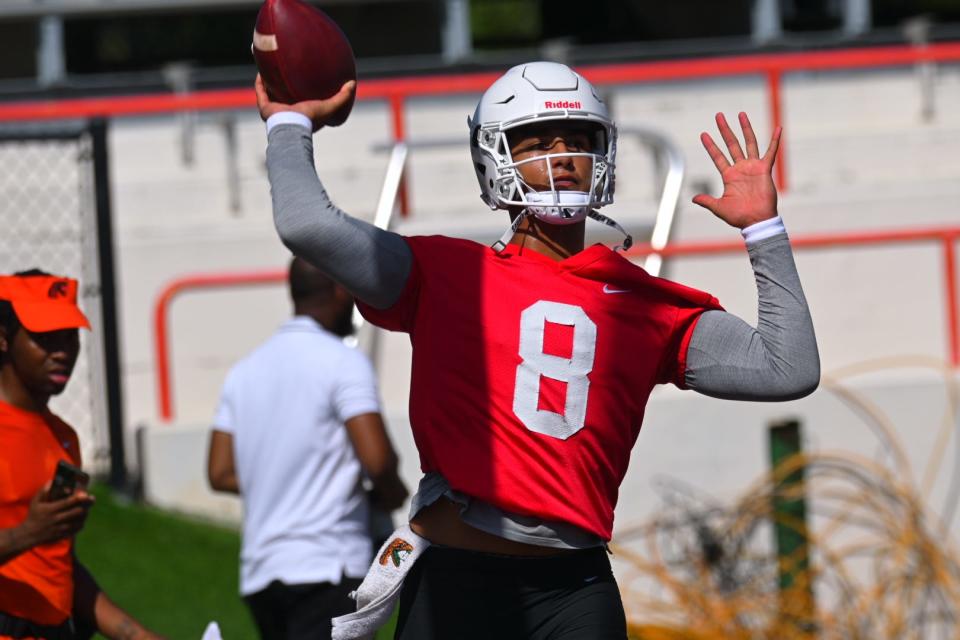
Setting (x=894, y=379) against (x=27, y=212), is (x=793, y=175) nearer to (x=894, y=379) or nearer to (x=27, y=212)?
(x=894, y=379)

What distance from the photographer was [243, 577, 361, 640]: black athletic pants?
5.00 meters

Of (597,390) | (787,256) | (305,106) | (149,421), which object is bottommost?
(149,421)

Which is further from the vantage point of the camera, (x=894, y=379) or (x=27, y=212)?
(x=27, y=212)

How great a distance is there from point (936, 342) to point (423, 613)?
6169 millimetres

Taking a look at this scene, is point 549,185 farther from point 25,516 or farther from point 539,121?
point 25,516

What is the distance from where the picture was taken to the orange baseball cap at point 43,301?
3908mm

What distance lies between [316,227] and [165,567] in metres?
5.39

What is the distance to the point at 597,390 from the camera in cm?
326

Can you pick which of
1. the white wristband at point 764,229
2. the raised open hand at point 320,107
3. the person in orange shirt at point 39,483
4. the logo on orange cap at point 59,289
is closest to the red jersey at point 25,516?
the person in orange shirt at point 39,483

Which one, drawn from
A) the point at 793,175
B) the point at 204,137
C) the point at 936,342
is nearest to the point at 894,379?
the point at 936,342

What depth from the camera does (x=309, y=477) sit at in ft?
16.8

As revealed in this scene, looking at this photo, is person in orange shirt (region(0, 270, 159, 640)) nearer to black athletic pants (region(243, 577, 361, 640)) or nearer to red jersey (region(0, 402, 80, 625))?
red jersey (region(0, 402, 80, 625))

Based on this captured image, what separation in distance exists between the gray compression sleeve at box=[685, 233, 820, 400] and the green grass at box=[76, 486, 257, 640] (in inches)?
176

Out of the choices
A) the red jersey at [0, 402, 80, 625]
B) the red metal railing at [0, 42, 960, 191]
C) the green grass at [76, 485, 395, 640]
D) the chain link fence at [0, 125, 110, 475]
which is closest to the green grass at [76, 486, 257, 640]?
the green grass at [76, 485, 395, 640]
